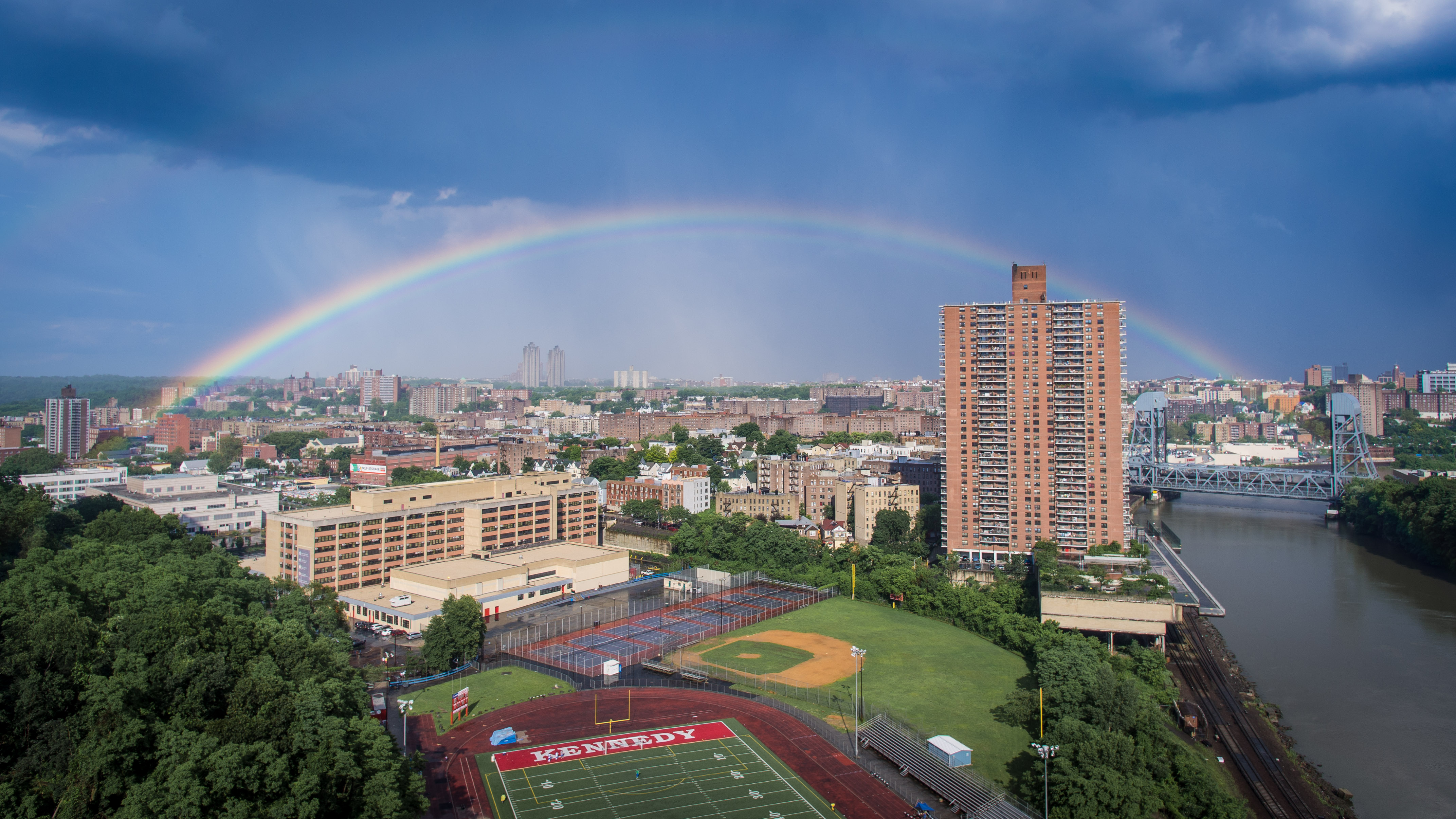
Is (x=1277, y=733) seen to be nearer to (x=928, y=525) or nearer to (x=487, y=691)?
(x=487, y=691)

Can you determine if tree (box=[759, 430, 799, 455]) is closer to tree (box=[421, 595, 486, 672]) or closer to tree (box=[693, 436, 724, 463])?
tree (box=[693, 436, 724, 463])

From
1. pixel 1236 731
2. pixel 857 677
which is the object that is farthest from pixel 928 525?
pixel 1236 731

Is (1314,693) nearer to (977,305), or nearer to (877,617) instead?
(877,617)

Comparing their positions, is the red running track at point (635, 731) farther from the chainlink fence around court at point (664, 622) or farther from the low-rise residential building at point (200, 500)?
the low-rise residential building at point (200, 500)

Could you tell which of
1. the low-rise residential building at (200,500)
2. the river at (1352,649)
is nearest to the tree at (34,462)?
the low-rise residential building at (200,500)

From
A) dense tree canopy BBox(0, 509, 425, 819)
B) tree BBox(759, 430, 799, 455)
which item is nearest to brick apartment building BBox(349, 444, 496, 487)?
tree BBox(759, 430, 799, 455)

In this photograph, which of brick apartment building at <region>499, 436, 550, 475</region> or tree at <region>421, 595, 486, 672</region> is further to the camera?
brick apartment building at <region>499, 436, 550, 475</region>
